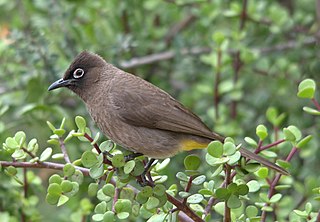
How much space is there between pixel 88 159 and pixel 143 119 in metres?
1.01

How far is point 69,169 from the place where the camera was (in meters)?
2.71

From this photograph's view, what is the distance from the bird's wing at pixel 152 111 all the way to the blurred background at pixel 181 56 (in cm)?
74

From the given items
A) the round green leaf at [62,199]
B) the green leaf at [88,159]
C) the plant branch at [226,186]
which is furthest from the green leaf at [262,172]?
the round green leaf at [62,199]

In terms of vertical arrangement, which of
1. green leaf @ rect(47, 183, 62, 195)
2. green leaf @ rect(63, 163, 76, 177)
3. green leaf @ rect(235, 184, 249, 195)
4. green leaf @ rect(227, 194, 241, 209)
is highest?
green leaf @ rect(63, 163, 76, 177)

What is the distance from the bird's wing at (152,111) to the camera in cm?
363

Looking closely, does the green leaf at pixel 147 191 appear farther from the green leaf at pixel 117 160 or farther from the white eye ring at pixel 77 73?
the white eye ring at pixel 77 73

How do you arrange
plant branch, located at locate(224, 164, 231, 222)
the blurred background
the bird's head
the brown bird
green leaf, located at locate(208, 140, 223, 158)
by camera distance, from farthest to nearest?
the blurred background < the bird's head < the brown bird < plant branch, located at locate(224, 164, 231, 222) < green leaf, located at locate(208, 140, 223, 158)

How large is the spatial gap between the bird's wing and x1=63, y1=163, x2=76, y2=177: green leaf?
94cm

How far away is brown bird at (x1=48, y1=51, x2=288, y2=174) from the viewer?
3.56m

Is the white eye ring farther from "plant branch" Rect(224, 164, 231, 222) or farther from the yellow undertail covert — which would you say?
"plant branch" Rect(224, 164, 231, 222)

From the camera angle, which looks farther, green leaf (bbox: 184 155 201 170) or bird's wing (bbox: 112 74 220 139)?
bird's wing (bbox: 112 74 220 139)

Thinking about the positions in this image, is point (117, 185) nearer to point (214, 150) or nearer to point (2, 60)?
point (214, 150)

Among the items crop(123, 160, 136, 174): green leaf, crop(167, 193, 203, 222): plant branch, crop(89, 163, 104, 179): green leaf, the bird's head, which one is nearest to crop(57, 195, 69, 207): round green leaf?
crop(89, 163, 104, 179): green leaf

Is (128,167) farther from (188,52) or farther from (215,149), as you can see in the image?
(188,52)
